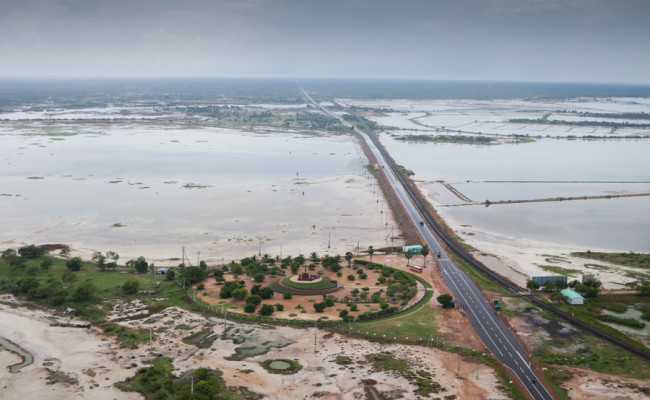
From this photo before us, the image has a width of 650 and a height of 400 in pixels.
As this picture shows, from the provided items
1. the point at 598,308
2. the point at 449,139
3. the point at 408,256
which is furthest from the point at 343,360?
the point at 449,139

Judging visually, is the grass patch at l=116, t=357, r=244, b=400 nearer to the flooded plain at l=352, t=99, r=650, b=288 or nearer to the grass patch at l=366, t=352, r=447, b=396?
the grass patch at l=366, t=352, r=447, b=396

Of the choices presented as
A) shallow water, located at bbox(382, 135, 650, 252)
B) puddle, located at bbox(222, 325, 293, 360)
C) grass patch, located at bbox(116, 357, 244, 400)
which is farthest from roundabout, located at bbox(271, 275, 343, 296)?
shallow water, located at bbox(382, 135, 650, 252)

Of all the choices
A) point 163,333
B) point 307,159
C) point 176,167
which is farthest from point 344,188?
point 163,333

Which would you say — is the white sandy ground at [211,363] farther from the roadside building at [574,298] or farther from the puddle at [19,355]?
the roadside building at [574,298]

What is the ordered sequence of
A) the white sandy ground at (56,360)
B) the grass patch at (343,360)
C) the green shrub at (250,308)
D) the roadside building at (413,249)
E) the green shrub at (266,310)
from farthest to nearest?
the roadside building at (413,249) → the green shrub at (250,308) → the green shrub at (266,310) → the grass patch at (343,360) → the white sandy ground at (56,360)

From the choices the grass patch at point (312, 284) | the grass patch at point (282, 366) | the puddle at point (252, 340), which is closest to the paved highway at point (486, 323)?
the grass patch at point (312, 284)

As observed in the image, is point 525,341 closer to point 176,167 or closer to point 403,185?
point 403,185

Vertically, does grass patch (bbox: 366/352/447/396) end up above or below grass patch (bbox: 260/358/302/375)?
above
